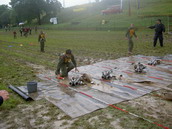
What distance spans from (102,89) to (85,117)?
211 cm

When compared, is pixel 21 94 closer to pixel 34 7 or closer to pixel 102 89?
pixel 102 89

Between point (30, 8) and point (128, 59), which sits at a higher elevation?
point (30, 8)

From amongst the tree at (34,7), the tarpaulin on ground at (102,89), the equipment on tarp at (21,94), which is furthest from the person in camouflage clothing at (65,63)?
the tree at (34,7)

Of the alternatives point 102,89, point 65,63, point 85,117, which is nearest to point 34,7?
point 65,63

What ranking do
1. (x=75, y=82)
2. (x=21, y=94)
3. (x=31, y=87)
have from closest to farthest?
(x=21, y=94) < (x=31, y=87) < (x=75, y=82)

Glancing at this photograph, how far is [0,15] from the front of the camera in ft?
378

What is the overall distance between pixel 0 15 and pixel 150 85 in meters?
124

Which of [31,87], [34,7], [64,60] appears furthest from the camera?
[34,7]

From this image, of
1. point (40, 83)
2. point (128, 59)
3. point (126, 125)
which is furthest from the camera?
point (128, 59)

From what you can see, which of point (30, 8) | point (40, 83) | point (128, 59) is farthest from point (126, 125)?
point (30, 8)

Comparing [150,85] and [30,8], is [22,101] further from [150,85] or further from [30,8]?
[30,8]

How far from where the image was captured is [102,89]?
684 centimetres

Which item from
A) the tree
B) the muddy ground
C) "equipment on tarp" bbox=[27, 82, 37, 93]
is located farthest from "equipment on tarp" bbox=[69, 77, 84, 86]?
the tree

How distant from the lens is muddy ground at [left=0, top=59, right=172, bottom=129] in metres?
4.50
